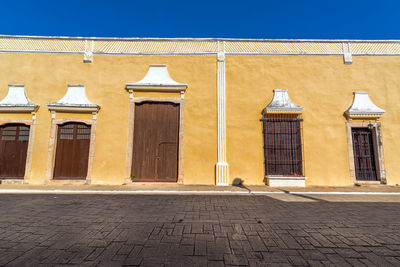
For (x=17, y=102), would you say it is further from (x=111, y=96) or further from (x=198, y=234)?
(x=198, y=234)

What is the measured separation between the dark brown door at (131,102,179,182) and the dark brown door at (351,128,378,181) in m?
7.78

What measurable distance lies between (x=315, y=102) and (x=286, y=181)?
12.6 ft

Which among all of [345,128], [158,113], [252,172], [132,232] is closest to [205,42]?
[158,113]

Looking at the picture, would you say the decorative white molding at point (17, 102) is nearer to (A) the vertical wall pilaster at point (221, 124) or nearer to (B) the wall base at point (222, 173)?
(A) the vertical wall pilaster at point (221, 124)

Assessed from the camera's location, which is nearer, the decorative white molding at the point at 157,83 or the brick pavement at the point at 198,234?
the brick pavement at the point at 198,234

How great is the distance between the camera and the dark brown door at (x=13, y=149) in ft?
25.8

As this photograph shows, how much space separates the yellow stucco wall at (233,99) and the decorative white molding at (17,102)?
228mm

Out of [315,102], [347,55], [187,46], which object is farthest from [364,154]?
[187,46]

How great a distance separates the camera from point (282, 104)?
8336 mm

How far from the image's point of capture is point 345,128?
820 cm

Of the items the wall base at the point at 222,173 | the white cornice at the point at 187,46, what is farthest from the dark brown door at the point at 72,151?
Answer: the wall base at the point at 222,173

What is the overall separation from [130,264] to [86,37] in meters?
9.95

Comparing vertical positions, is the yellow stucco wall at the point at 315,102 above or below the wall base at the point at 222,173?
above

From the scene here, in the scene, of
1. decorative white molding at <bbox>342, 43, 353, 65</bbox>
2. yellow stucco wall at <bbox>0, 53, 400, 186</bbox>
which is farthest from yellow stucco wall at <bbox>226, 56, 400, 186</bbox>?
decorative white molding at <bbox>342, 43, 353, 65</bbox>
